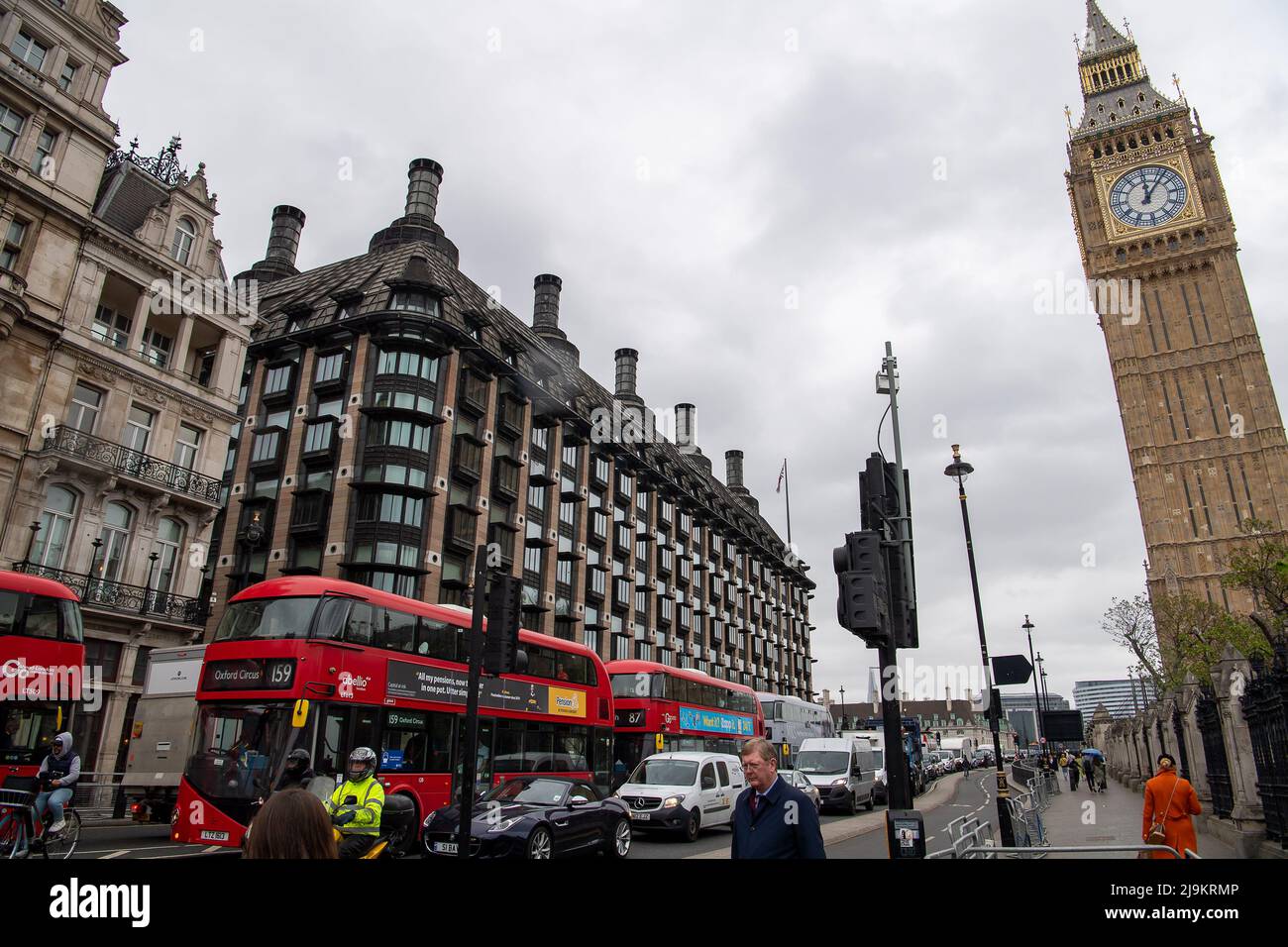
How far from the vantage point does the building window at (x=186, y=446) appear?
2789 cm

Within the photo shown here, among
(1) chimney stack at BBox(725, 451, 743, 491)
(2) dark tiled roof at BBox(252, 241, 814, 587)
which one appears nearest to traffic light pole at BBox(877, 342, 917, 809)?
(2) dark tiled roof at BBox(252, 241, 814, 587)

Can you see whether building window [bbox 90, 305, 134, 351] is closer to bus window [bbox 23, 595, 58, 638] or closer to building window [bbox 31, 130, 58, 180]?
building window [bbox 31, 130, 58, 180]

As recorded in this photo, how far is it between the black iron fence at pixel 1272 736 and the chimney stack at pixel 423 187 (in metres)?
54.2

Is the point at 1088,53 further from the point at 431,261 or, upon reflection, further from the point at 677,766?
the point at 677,766

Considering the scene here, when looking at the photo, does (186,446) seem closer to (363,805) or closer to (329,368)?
(329,368)

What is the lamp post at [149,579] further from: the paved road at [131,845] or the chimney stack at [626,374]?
the chimney stack at [626,374]

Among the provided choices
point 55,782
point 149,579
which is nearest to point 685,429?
point 149,579

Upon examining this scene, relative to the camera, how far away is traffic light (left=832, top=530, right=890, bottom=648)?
25.6 ft

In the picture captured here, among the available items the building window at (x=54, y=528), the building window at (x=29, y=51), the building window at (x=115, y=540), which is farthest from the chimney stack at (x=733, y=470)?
the building window at (x=29, y=51)

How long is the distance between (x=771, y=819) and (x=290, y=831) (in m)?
2.74

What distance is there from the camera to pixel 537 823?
11836 mm

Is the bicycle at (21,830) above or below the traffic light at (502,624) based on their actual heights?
below

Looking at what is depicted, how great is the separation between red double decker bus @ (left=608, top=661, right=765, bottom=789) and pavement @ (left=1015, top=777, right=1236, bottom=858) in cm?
1160
